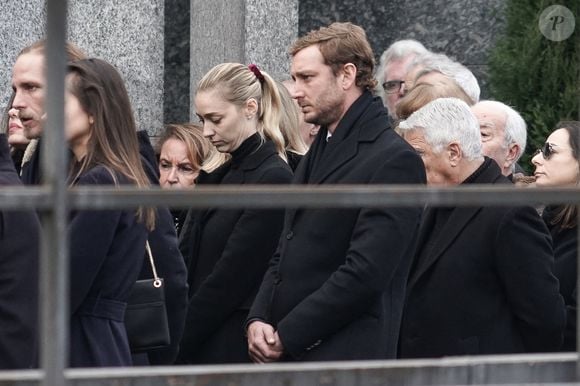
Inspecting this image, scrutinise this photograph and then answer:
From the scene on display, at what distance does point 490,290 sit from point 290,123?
126cm

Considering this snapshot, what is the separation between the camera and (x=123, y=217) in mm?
3508

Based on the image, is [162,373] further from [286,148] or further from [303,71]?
[286,148]

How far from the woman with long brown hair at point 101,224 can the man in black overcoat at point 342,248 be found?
1.80 feet

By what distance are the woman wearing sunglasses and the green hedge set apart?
3400mm

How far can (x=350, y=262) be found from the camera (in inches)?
151

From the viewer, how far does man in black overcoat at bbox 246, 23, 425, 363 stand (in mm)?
3842

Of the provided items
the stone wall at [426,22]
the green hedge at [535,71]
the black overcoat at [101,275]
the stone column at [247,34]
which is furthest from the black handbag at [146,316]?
the stone wall at [426,22]

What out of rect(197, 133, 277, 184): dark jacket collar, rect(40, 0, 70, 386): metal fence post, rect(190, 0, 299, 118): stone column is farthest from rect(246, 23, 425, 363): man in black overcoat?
rect(190, 0, 299, 118): stone column

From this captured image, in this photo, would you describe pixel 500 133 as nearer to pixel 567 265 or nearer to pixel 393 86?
pixel 567 265

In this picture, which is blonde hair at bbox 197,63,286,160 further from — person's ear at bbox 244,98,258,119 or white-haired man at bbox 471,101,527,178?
white-haired man at bbox 471,101,527,178

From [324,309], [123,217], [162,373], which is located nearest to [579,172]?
[324,309]

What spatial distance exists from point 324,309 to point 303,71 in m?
0.81

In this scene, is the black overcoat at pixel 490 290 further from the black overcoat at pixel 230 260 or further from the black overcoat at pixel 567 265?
the black overcoat at pixel 230 260

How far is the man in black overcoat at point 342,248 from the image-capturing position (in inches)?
151
